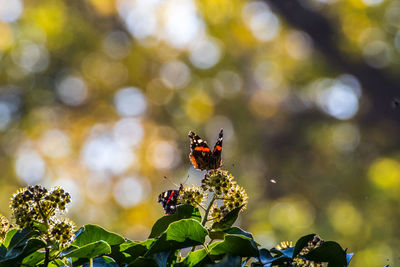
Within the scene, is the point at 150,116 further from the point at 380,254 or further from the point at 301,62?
the point at 380,254

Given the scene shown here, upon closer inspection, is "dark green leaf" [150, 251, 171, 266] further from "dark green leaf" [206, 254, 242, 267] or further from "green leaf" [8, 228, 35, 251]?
"green leaf" [8, 228, 35, 251]

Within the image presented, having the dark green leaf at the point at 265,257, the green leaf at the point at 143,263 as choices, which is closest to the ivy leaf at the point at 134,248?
the green leaf at the point at 143,263

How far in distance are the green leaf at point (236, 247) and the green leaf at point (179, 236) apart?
36 mm

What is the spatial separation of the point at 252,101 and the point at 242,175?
1.53 metres

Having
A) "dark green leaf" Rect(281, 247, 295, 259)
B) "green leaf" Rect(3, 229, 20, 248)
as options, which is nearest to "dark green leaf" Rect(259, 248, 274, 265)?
"dark green leaf" Rect(281, 247, 295, 259)

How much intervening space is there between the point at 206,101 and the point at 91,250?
901 cm

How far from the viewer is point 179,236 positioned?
94cm

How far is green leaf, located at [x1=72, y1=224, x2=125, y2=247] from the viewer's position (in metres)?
1.03

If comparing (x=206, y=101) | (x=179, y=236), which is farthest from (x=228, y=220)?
(x=206, y=101)

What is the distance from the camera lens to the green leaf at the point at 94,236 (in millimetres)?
1030

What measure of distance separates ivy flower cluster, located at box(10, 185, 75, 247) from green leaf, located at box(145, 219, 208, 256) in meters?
0.25

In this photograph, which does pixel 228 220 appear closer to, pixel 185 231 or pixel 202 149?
pixel 185 231

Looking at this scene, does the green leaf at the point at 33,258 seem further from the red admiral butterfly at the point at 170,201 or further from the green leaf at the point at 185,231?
the red admiral butterfly at the point at 170,201

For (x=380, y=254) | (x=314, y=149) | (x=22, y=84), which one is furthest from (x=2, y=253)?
(x=22, y=84)
